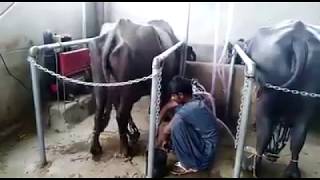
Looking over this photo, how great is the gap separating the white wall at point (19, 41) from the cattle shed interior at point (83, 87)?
1cm

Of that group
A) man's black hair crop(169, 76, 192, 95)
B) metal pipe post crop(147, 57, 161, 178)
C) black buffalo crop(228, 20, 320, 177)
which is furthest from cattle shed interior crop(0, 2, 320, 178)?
man's black hair crop(169, 76, 192, 95)

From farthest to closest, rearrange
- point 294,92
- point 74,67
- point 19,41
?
point 74,67 → point 19,41 → point 294,92

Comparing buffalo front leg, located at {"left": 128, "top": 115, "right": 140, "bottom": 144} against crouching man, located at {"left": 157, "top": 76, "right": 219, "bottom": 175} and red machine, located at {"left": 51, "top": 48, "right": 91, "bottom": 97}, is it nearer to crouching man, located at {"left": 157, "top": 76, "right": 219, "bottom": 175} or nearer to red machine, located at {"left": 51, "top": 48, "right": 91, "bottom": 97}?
crouching man, located at {"left": 157, "top": 76, "right": 219, "bottom": 175}

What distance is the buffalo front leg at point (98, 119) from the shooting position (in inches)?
116

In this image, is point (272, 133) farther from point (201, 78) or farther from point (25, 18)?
point (25, 18)

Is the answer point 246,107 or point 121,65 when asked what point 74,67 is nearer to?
point 121,65

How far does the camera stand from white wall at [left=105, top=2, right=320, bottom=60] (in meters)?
4.45

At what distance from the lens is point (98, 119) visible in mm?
3027

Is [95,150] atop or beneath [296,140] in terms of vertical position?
beneath

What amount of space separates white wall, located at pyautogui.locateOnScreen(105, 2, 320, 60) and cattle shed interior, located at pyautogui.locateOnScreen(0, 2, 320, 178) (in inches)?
0.5

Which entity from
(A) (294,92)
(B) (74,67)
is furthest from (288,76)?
(B) (74,67)

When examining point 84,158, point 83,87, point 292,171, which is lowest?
point 84,158

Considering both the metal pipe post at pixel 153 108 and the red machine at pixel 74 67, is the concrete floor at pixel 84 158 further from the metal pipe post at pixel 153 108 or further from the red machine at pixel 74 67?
the red machine at pixel 74 67

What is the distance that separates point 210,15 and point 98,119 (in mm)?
2490
